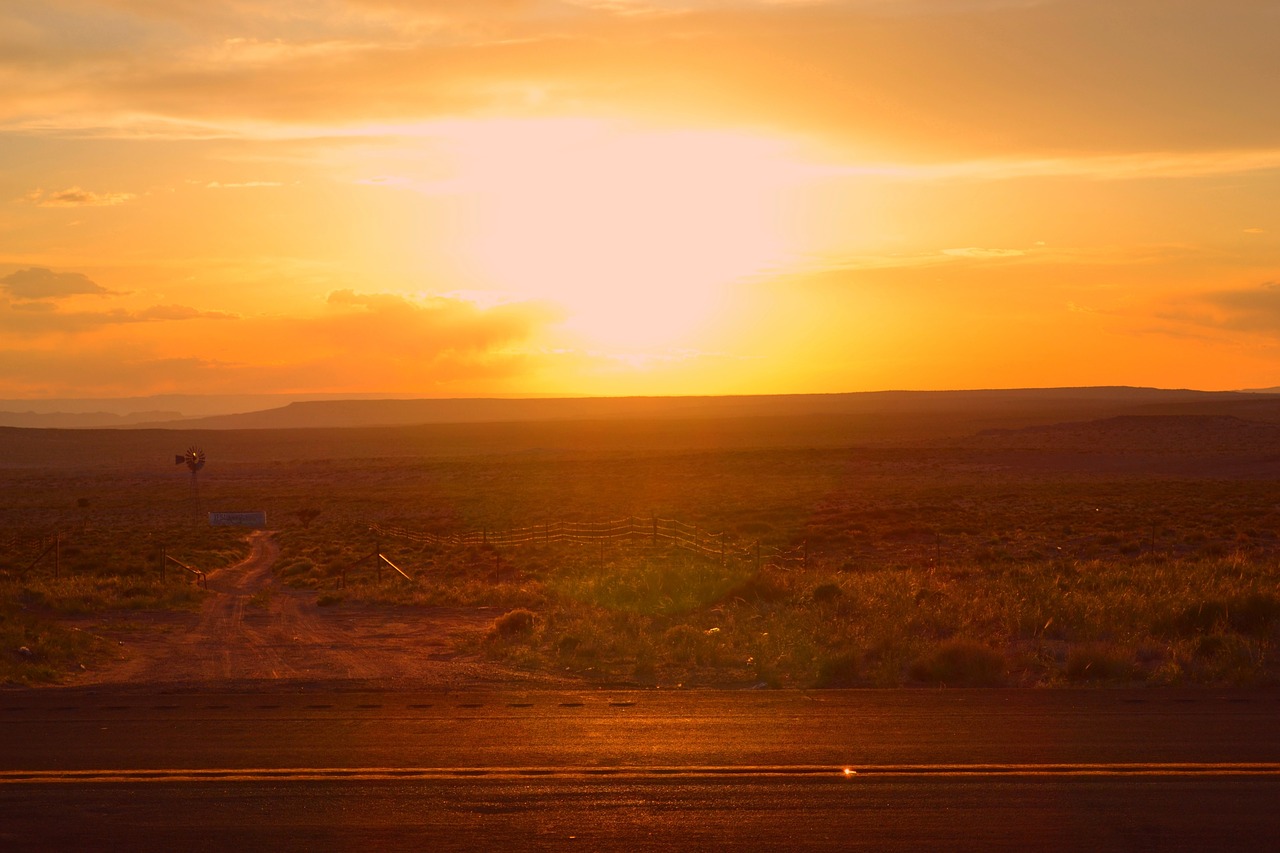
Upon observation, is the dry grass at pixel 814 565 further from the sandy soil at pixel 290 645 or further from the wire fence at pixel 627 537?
the wire fence at pixel 627 537

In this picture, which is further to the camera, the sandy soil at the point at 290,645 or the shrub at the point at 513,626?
the shrub at the point at 513,626

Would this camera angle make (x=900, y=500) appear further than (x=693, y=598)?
Yes

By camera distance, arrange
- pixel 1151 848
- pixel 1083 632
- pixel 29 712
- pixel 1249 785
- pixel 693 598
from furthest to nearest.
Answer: pixel 693 598, pixel 1083 632, pixel 29 712, pixel 1249 785, pixel 1151 848

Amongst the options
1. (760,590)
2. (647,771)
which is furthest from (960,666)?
(760,590)

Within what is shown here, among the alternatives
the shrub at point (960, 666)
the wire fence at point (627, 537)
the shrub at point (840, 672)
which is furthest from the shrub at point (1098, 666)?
the wire fence at point (627, 537)

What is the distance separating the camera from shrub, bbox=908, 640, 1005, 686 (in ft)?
42.8

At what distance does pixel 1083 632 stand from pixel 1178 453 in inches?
3281

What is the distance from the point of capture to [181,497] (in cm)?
7788

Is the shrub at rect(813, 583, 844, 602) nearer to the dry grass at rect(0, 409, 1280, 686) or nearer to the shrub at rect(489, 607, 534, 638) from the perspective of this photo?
the dry grass at rect(0, 409, 1280, 686)

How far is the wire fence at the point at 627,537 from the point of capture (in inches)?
1320

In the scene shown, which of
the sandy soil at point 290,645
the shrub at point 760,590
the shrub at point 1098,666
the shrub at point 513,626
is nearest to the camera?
the shrub at point 1098,666

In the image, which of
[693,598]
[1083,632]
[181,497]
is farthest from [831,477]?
[1083,632]

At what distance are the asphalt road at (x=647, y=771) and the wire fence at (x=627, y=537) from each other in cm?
1954

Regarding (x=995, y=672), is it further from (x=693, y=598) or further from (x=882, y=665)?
(x=693, y=598)
